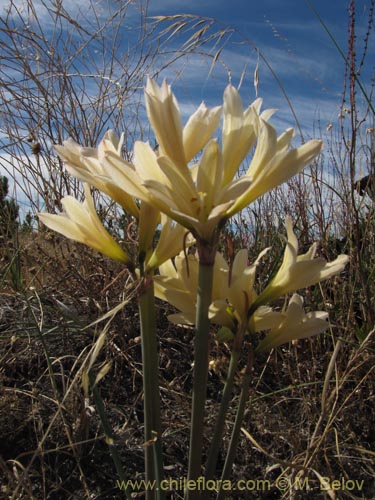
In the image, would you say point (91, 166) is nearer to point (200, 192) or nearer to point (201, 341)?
point (200, 192)

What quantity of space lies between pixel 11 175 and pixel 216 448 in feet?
6.52

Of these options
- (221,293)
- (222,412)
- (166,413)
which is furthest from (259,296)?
(166,413)

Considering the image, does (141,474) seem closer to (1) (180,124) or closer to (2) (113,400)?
(2) (113,400)

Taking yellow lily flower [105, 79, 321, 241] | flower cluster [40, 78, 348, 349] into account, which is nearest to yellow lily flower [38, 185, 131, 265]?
flower cluster [40, 78, 348, 349]

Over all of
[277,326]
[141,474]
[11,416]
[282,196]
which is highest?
[282,196]

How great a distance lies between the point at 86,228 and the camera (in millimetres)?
721

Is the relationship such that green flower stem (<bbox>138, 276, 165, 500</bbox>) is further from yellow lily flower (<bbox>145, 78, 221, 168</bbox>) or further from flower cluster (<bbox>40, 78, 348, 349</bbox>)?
yellow lily flower (<bbox>145, 78, 221, 168</bbox>)

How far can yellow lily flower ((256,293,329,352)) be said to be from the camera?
2.28ft

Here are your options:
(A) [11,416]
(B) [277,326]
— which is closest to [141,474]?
(A) [11,416]

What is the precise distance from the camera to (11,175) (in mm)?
2387

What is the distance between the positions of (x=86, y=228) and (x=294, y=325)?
1.02 feet

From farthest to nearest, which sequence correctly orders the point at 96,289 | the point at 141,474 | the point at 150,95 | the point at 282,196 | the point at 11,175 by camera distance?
the point at 282,196 < the point at 11,175 < the point at 96,289 < the point at 141,474 < the point at 150,95

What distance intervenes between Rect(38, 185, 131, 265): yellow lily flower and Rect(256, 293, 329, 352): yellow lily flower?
0.71 ft

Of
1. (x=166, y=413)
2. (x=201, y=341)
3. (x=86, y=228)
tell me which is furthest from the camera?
(x=166, y=413)
